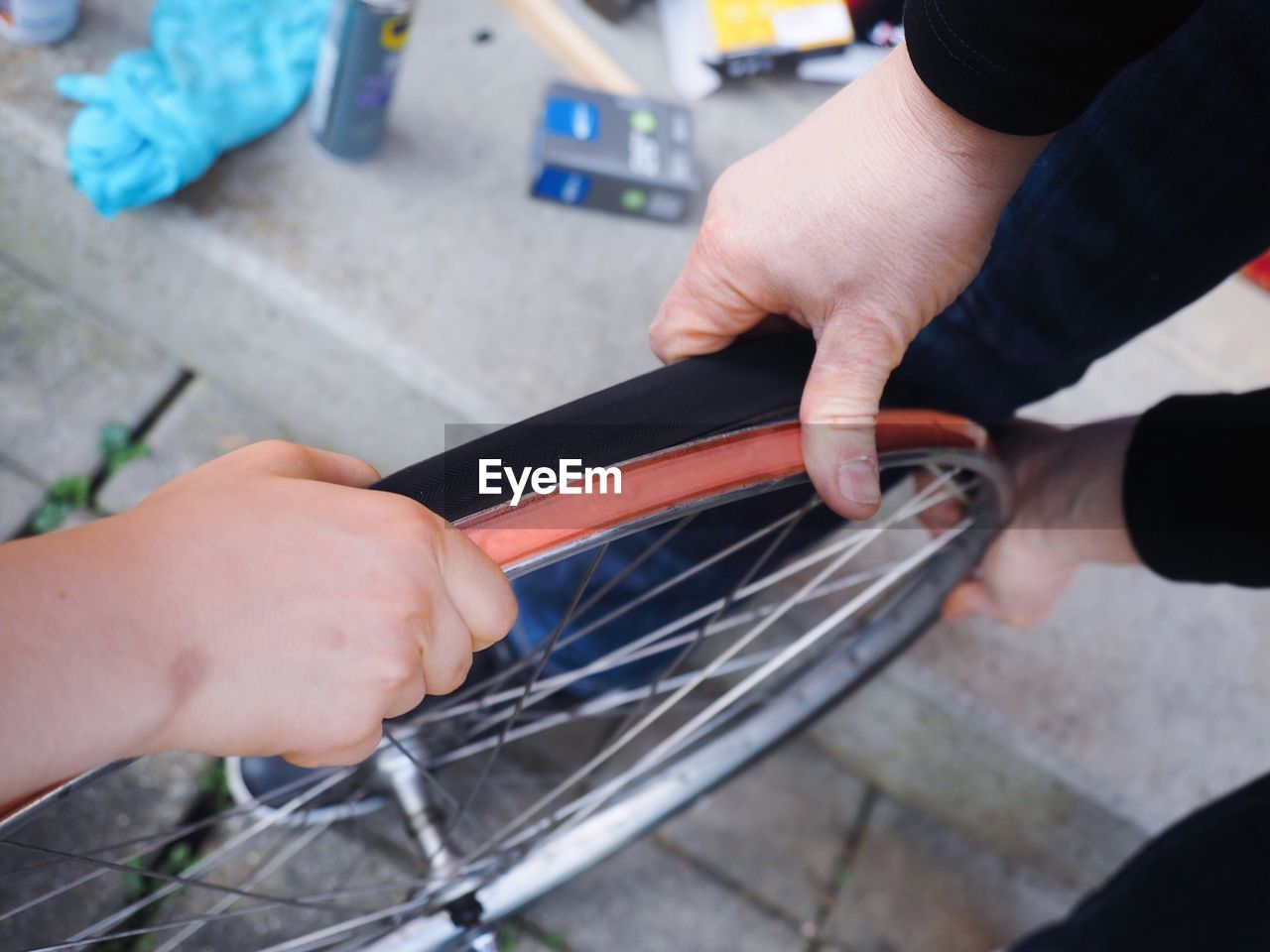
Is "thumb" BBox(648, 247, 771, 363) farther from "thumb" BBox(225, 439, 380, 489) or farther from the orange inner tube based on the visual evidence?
"thumb" BBox(225, 439, 380, 489)

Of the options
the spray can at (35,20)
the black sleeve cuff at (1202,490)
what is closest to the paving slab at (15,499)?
the spray can at (35,20)

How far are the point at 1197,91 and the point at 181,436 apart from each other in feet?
3.88

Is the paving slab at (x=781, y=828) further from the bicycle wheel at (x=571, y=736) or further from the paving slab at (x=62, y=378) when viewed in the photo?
the paving slab at (x=62, y=378)

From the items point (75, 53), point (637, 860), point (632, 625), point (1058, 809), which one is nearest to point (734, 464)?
point (632, 625)

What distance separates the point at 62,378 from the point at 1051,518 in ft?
3.99

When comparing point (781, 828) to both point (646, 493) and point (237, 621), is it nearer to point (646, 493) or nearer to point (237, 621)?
point (646, 493)

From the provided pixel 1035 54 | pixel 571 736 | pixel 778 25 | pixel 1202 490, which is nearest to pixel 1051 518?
pixel 1202 490

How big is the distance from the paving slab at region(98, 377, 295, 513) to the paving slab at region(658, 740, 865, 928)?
0.76 meters

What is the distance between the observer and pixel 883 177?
2.00 ft

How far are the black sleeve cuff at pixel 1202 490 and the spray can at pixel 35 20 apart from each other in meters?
1.32

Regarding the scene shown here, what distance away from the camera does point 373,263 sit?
1204mm

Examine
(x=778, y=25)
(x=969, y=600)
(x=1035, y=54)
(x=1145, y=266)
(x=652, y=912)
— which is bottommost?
(x=652, y=912)

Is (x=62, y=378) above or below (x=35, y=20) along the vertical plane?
below

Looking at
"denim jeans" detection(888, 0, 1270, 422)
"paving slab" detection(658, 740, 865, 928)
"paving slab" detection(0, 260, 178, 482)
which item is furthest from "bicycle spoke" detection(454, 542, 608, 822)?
"paving slab" detection(0, 260, 178, 482)
